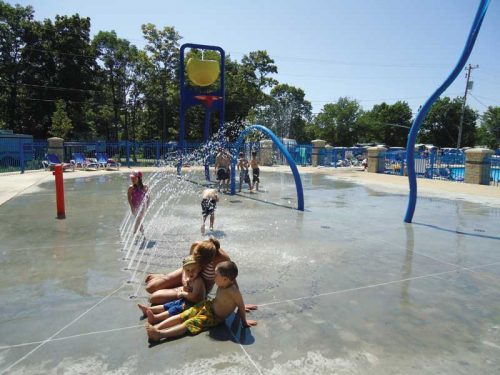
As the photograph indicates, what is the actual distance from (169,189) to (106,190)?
8.05ft

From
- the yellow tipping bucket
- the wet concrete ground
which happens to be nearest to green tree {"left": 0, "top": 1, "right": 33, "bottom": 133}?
the yellow tipping bucket

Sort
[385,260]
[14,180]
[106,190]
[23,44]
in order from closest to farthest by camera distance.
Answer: [385,260] → [106,190] → [14,180] → [23,44]

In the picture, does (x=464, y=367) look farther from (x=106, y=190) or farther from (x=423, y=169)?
(x=423, y=169)

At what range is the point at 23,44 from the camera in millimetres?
36219

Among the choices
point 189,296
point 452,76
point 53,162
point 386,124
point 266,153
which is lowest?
point 189,296

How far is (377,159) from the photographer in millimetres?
25500

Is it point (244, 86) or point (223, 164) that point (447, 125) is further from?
point (223, 164)

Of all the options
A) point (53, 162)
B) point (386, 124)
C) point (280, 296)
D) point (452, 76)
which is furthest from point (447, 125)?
point (280, 296)

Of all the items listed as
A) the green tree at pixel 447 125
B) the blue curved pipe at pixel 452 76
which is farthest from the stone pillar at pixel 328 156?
the green tree at pixel 447 125

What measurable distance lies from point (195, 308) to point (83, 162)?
22088mm

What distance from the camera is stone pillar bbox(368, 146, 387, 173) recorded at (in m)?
25.5

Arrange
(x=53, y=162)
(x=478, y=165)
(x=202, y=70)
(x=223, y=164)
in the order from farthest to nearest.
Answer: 1. (x=53, y=162)
2. (x=478, y=165)
3. (x=202, y=70)
4. (x=223, y=164)

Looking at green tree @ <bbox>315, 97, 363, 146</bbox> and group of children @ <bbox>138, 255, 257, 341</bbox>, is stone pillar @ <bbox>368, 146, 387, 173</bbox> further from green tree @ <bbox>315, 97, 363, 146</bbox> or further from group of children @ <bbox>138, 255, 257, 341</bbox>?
green tree @ <bbox>315, 97, 363, 146</bbox>

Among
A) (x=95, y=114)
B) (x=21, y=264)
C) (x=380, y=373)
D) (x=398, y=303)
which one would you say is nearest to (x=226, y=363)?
(x=380, y=373)
